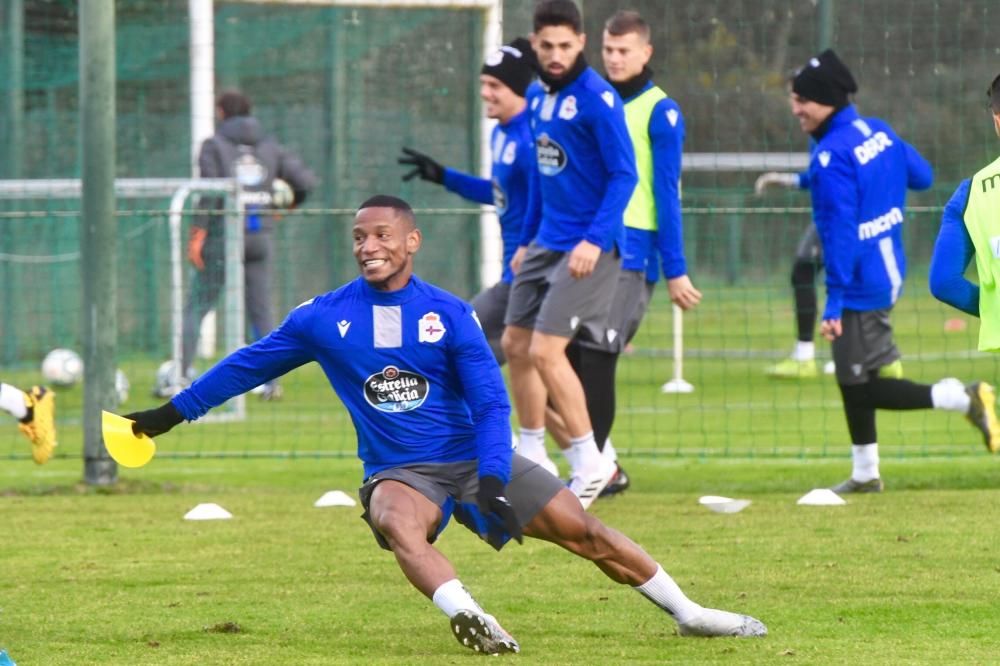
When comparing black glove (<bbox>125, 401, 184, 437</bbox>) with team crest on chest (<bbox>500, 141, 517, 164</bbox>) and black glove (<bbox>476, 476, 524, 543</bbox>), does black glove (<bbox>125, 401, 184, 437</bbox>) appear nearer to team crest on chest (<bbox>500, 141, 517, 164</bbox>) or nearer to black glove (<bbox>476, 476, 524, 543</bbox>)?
black glove (<bbox>476, 476, 524, 543</bbox>)

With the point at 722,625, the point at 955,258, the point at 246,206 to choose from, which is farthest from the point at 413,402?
the point at 246,206

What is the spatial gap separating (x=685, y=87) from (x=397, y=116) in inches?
155

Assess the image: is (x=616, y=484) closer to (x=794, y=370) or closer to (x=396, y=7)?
(x=794, y=370)

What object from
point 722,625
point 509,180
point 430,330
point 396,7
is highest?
point 396,7

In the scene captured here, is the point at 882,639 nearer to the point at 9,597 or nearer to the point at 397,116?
the point at 9,597

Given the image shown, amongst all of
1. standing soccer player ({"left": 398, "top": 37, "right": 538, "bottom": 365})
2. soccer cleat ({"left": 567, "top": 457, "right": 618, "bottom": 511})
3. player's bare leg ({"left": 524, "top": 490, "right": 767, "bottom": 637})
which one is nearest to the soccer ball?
standing soccer player ({"left": 398, "top": 37, "right": 538, "bottom": 365})

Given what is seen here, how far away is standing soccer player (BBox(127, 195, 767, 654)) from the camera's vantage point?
19.2 ft

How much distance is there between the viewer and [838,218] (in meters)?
9.10

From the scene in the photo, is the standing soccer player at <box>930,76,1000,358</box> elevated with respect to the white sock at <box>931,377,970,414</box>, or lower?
elevated

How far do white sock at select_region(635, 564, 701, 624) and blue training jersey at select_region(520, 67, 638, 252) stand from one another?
279 centimetres

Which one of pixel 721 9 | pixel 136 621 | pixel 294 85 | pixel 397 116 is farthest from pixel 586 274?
pixel 294 85

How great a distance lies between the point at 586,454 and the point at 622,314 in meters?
0.76

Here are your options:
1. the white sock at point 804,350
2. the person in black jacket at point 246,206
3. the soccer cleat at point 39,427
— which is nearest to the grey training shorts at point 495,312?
the soccer cleat at point 39,427

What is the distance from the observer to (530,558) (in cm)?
773
